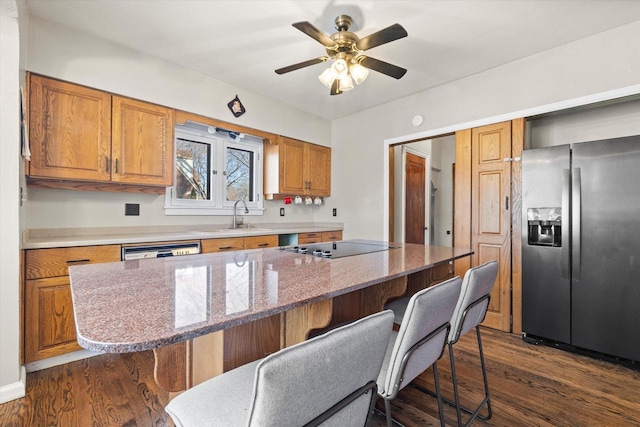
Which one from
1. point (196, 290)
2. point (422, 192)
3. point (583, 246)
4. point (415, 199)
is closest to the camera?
point (196, 290)

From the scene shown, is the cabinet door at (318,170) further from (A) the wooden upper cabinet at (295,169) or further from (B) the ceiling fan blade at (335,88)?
(B) the ceiling fan blade at (335,88)

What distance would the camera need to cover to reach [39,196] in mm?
2463

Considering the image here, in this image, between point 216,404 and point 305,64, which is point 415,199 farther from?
point 216,404

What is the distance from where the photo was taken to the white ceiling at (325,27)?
2.15m

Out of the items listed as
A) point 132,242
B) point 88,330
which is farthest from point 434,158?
point 88,330

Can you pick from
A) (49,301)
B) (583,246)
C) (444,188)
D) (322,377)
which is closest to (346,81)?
(322,377)

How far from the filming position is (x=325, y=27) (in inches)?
93.5

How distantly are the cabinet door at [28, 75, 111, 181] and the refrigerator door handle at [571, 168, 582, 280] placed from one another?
3.78m

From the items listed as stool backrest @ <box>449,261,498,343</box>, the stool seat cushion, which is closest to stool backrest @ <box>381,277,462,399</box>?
stool backrest @ <box>449,261,498,343</box>

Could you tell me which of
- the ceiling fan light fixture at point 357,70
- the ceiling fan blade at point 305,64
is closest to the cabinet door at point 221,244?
the ceiling fan blade at point 305,64

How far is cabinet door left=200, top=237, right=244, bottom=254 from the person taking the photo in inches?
113

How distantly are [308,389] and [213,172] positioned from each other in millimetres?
3387

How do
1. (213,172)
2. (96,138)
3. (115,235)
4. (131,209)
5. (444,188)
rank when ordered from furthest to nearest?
(444,188)
(213,172)
(131,209)
(115,235)
(96,138)

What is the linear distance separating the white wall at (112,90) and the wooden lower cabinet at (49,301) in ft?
1.44
